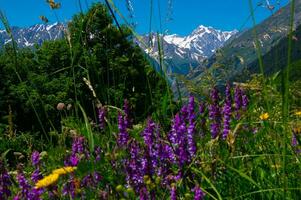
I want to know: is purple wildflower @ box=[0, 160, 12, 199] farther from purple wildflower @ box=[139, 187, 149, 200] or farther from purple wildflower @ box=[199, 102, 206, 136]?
purple wildflower @ box=[199, 102, 206, 136]

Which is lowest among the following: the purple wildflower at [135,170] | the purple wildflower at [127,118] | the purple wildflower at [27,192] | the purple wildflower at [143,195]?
the purple wildflower at [143,195]

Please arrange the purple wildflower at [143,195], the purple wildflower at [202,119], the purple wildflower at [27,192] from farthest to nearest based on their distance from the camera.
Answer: the purple wildflower at [202,119] → the purple wildflower at [27,192] → the purple wildflower at [143,195]

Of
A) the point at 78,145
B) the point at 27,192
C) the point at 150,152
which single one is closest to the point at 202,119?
the point at 150,152

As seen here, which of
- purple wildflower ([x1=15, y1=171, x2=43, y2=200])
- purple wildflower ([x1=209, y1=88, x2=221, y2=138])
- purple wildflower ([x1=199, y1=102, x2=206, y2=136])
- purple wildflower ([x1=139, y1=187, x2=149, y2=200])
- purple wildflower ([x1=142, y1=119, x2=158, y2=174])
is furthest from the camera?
purple wildflower ([x1=199, y1=102, x2=206, y2=136])

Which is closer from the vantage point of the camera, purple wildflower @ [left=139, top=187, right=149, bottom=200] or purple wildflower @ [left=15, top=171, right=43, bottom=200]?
purple wildflower @ [left=139, top=187, right=149, bottom=200]

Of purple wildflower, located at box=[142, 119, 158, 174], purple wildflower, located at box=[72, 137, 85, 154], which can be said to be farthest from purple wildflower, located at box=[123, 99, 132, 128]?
purple wildflower, located at box=[72, 137, 85, 154]

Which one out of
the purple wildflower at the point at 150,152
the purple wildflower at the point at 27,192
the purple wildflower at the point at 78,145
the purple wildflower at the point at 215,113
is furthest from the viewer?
the purple wildflower at the point at 78,145

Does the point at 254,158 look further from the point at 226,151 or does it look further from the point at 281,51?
the point at 281,51

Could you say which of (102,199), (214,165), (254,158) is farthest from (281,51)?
(102,199)

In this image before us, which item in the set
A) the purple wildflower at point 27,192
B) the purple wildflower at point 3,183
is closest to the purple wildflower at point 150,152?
the purple wildflower at point 27,192

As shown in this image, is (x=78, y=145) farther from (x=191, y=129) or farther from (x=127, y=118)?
(x=191, y=129)

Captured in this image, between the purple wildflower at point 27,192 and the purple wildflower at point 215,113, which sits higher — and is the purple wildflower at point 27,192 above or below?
below

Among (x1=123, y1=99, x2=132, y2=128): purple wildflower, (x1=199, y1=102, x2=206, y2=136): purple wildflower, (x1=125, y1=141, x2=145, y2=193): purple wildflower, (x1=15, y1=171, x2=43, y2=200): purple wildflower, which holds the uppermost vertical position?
(x1=123, y1=99, x2=132, y2=128): purple wildflower

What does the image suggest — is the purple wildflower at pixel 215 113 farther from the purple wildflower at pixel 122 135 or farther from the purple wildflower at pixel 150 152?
the purple wildflower at pixel 122 135
